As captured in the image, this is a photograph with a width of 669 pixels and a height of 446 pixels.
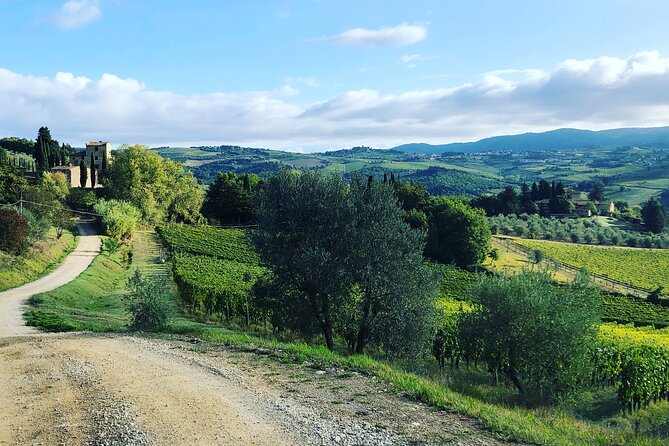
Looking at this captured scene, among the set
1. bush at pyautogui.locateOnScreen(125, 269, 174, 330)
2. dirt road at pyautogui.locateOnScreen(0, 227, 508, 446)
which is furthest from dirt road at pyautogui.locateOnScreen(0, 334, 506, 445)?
bush at pyautogui.locateOnScreen(125, 269, 174, 330)

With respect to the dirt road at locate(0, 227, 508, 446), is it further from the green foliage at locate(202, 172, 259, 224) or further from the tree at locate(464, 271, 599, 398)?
the green foliage at locate(202, 172, 259, 224)

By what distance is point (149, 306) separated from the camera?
24.4 m

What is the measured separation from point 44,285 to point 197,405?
3422cm

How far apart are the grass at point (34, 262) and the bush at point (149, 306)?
19709 millimetres

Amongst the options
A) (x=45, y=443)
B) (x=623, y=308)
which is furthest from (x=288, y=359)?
(x=623, y=308)

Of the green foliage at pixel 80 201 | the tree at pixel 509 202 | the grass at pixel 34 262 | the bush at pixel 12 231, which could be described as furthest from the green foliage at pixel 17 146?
the tree at pixel 509 202

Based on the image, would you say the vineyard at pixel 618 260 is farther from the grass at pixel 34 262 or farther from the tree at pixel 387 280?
the grass at pixel 34 262

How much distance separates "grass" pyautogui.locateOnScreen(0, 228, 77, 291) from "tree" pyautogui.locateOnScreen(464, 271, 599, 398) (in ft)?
110

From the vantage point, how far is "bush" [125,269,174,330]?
2433 centimetres

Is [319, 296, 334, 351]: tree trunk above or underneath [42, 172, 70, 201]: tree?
underneath

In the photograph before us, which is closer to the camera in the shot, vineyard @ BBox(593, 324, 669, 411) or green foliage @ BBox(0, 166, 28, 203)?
vineyard @ BBox(593, 324, 669, 411)

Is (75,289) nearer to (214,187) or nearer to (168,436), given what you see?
(168,436)

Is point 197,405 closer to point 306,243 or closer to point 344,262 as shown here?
point 344,262

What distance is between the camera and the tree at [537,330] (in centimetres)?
2411
